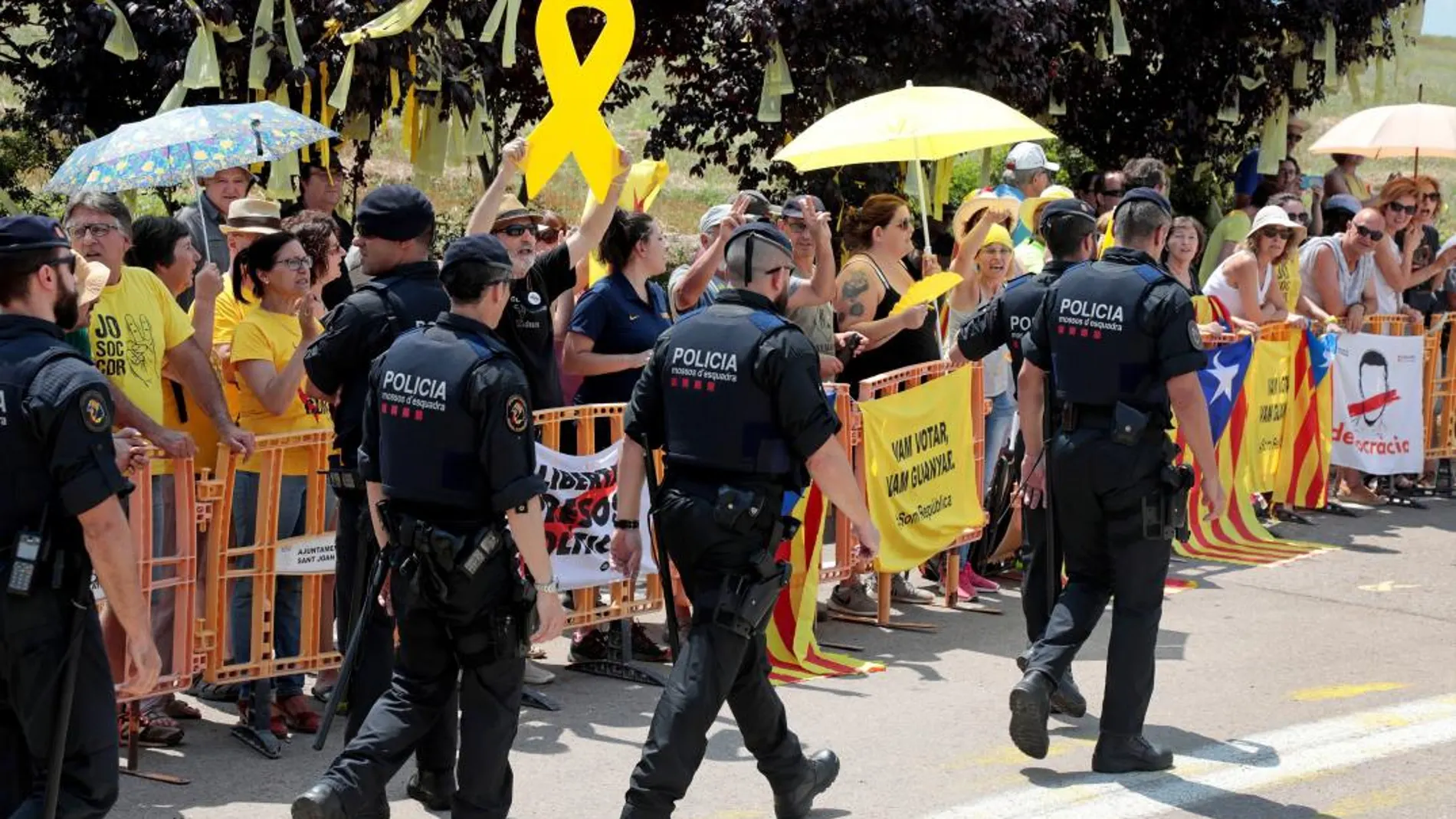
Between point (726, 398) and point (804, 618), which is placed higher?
point (726, 398)

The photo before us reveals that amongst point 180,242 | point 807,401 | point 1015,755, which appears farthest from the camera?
point 180,242

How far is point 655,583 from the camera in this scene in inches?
333

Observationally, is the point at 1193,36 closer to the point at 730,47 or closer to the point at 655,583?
the point at 730,47

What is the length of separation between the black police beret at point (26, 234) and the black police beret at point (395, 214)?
1.34 meters

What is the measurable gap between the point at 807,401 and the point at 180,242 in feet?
10.3

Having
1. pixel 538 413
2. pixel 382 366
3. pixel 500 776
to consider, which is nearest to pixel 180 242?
pixel 538 413

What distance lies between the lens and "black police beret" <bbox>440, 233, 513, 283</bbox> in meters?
5.68

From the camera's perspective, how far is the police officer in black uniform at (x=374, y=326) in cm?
625

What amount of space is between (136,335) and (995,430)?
186 inches

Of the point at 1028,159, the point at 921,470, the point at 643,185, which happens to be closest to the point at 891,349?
the point at 921,470

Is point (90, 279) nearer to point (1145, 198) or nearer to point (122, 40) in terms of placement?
point (1145, 198)

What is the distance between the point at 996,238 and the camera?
384 inches

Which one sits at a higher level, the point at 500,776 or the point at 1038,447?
the point at 1038,447

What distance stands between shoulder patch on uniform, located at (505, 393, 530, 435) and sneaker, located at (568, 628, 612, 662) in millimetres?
2949
